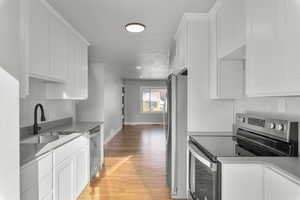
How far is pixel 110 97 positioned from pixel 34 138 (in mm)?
4281

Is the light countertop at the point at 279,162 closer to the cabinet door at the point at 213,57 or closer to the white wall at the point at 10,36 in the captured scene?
the cabinet door at the point at 213,57

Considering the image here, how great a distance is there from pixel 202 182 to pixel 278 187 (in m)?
0.71

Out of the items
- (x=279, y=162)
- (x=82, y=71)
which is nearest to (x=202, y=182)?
(x=279, y=162)

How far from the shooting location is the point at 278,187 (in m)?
1.06

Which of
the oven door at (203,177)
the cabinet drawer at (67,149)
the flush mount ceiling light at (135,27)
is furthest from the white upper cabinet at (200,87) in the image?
the cabinet drawer at (67,149)

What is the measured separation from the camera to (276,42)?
1149 millimetres

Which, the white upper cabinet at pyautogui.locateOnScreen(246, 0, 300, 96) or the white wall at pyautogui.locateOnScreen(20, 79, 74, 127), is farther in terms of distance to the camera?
the white wall at pyautogui.locateOnScreen(20, 79, 74, 127)

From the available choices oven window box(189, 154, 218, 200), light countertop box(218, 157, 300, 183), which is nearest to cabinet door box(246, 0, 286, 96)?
light countertop box(218, 157, 300, 183)

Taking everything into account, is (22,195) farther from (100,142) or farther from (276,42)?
(100,142)

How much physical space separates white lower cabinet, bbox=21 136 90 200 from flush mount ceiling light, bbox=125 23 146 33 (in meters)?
1.59

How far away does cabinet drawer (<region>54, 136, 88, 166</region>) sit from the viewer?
195 cm

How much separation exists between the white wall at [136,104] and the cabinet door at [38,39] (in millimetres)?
7908

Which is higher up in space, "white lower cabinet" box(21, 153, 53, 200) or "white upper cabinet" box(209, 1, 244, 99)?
"white upper cabinet" box(209, 1, 244, 99)

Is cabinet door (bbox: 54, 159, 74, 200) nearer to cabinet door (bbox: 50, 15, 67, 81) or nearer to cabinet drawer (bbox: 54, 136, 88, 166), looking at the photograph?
cabinet drawer (bbox: 54, 136, 88, 166)
